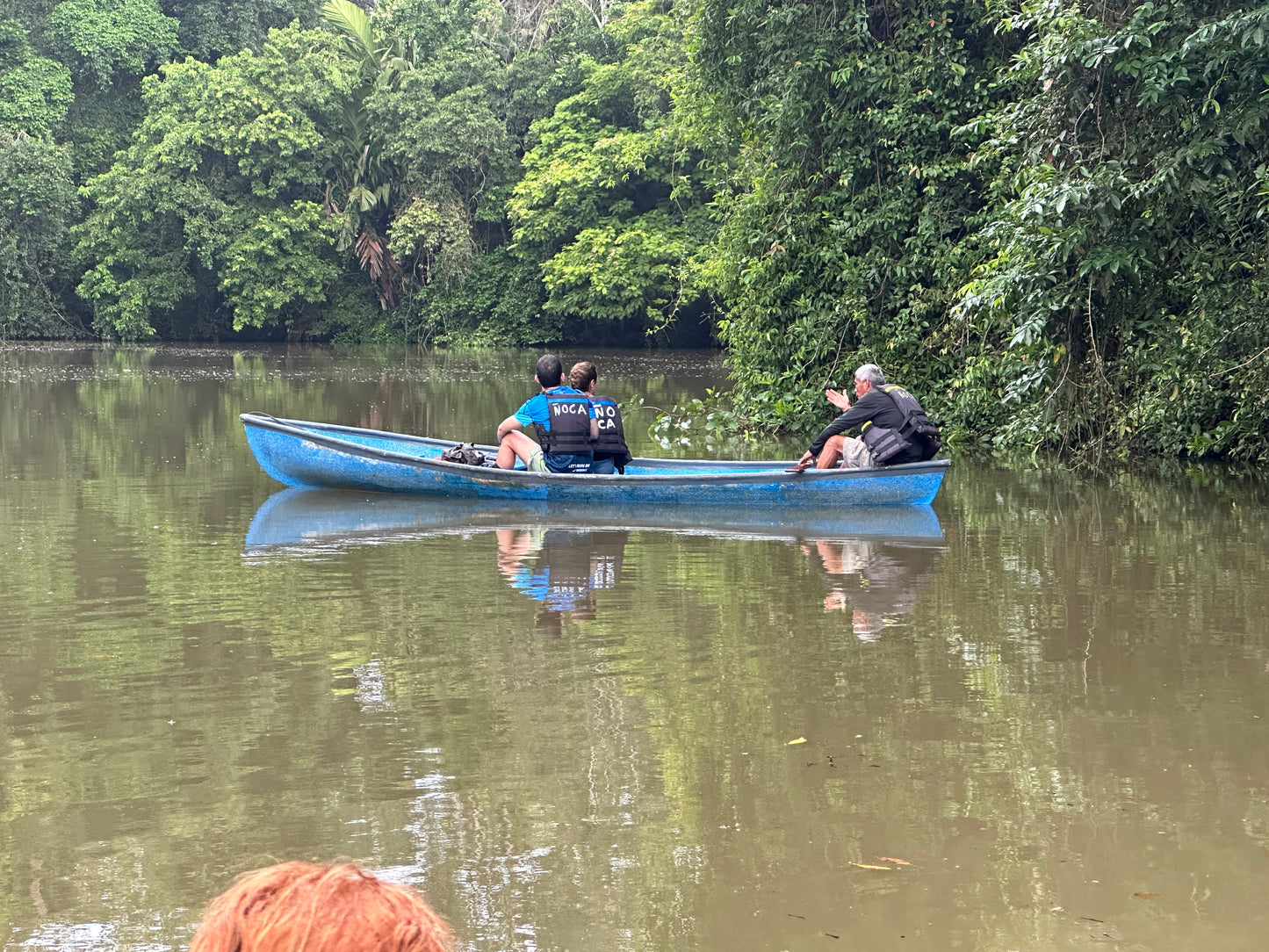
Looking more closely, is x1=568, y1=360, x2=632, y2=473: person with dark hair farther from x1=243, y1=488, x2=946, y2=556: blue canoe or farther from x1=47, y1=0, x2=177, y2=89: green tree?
x1=47, y1=0, x2=177, y2=89: green tree

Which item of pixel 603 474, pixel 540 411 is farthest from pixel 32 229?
pixel 603 474

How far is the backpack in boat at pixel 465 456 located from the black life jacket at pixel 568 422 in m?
0.59

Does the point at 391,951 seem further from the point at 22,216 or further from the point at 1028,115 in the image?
the point at 22,216

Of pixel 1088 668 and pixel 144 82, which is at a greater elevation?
pixel 144 82

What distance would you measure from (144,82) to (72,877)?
3987cm

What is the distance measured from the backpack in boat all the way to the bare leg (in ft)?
0.55

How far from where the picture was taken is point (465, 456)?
11.7 metres

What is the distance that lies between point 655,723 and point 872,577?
3.37 m

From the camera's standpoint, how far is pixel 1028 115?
12469 millimetres

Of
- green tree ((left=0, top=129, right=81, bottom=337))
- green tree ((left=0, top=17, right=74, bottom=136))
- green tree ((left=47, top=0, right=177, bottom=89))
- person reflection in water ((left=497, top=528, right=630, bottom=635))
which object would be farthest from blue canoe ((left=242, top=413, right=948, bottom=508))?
green tree ((left=47, top=0, right=177, bottom=89))

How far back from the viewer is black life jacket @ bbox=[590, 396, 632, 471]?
11.7 m

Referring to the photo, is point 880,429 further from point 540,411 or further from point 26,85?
point 26,85

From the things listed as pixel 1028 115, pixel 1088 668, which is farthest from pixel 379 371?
pixel 1088 668

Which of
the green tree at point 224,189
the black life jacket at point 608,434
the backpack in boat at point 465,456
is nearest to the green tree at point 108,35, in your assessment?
the green tree at point 224,189
